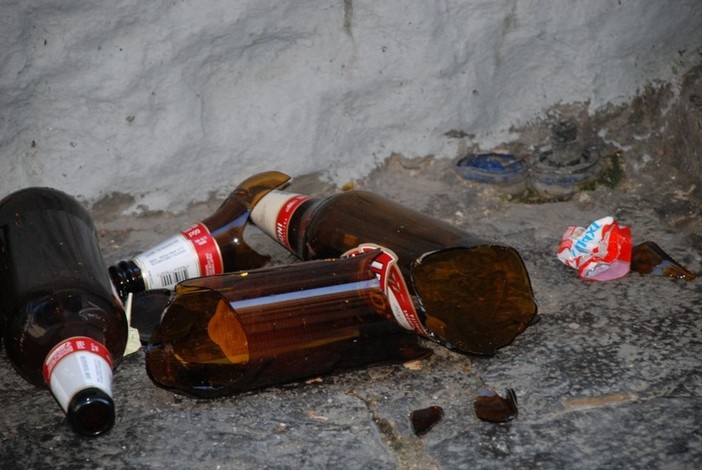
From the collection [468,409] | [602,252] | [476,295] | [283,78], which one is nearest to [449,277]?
[476,295]

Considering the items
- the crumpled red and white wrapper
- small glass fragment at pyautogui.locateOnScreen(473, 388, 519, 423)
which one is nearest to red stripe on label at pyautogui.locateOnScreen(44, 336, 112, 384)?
small glass fragment at pyautogui.locateOnScreen(473, 388, 519, 423)

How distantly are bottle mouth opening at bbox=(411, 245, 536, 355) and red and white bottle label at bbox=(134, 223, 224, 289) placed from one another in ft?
1.28

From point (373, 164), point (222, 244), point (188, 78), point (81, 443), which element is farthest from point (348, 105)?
point (81, 443)

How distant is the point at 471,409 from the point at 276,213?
51 cm

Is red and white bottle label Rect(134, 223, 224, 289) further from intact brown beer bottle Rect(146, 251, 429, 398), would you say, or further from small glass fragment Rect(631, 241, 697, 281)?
small glass fragment Rect(631, 241, 697, 281)

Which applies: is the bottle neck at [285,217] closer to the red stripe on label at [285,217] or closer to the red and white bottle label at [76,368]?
the red stripe on label at [285,217]

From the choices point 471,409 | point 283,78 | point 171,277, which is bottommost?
point 471,409

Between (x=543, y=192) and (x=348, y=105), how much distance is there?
0.42 meters

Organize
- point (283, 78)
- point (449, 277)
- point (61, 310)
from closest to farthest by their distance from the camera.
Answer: point (61, 310)
point (449, 277)
point (283, 78)

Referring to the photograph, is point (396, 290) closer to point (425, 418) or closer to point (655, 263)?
point (425, 418)

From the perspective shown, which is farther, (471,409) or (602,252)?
(602,252)

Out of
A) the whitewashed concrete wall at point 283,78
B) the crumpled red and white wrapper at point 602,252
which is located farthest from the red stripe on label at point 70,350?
the crumpled red and white wrapper at point 602,252

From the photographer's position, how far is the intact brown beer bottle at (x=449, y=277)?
130 cm

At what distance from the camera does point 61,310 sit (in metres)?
1.22
